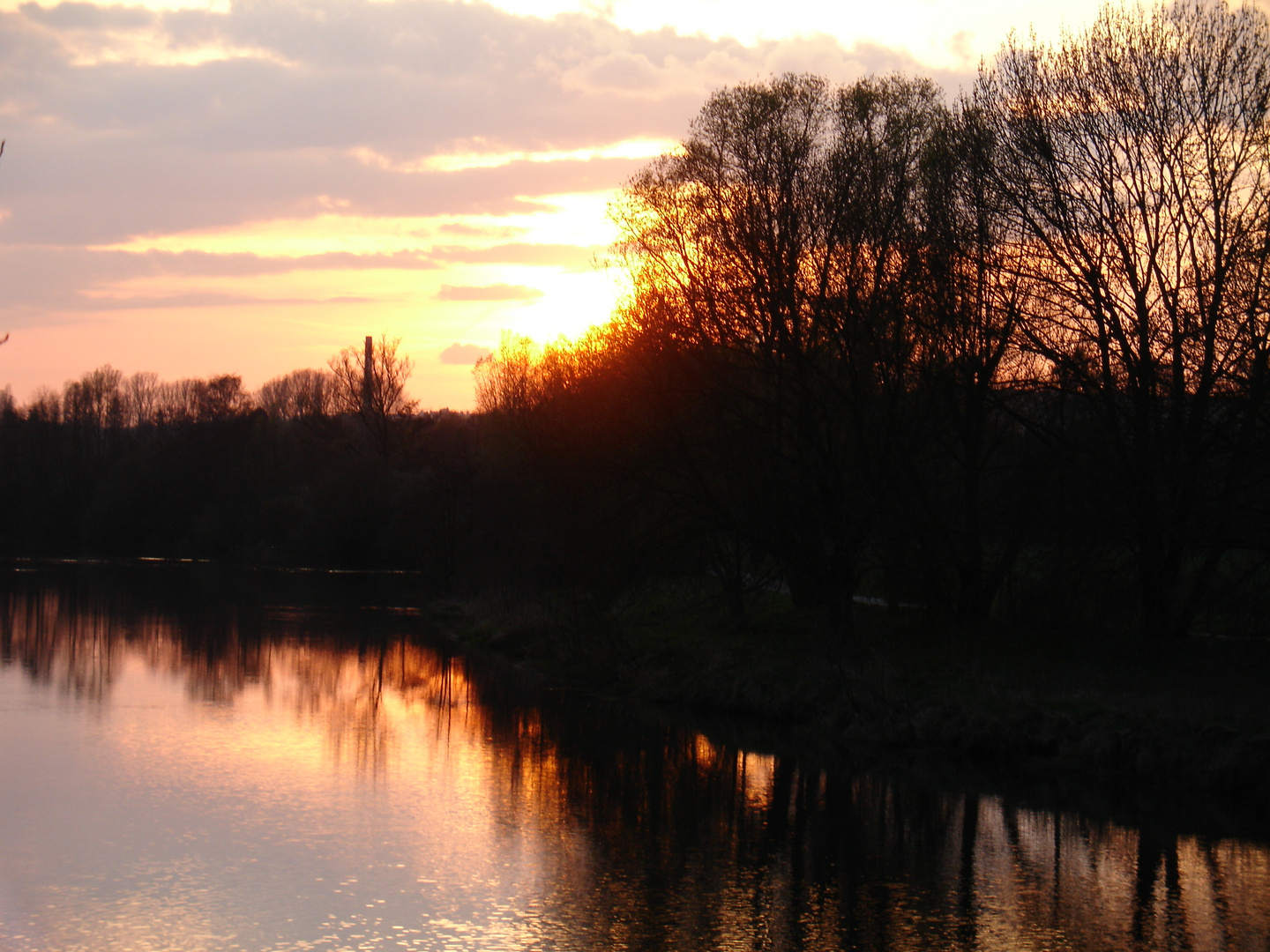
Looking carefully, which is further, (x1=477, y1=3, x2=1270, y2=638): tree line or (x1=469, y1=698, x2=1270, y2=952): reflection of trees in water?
(x1=477, y1=3, x2=1270, y2=638): tree line

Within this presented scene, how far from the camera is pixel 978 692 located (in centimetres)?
1694

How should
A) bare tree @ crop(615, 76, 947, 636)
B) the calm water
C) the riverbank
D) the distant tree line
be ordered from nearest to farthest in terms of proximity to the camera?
1. the calm water
2. the riverbank
3. the distant tree line
4. bare tree @ crop(615, 76, 947, 636)

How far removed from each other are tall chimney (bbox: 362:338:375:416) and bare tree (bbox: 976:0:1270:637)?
5312cm

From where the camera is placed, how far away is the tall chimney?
68.9 meters

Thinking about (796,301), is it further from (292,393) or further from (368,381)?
(292,393)

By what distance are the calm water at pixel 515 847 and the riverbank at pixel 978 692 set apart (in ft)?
5.26

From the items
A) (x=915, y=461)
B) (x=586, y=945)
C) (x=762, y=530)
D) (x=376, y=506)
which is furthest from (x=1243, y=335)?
(x=376, y=506)

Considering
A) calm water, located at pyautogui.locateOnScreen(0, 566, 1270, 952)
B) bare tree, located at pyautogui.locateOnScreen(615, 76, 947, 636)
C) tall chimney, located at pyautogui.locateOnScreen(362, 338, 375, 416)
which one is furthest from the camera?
tall chimney, located at pyautogui.locateOnScreen(362, 338, 375, 416)

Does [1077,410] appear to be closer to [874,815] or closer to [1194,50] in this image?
[1194,50]

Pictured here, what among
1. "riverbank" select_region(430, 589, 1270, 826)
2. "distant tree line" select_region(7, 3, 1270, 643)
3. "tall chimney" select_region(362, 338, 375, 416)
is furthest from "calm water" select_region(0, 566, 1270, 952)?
"tall chimney" select_region(362, 338, 375, 416)

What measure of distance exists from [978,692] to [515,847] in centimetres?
838

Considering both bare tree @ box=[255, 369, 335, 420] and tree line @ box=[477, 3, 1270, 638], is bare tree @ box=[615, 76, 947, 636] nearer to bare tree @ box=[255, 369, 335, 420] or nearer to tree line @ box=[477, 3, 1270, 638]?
tree line @ box=[477, 3, 1270, 638]

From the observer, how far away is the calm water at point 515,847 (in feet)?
28.3

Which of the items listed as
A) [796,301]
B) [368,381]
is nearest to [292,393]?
[368,381]
